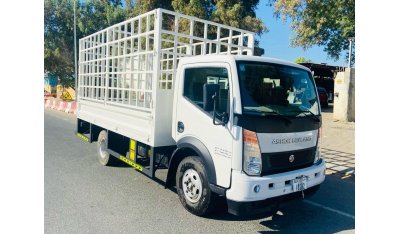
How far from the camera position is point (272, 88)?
3.77 meters

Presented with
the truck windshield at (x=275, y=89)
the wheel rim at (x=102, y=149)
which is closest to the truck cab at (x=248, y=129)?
the truck windshield at (x=275, y=89)

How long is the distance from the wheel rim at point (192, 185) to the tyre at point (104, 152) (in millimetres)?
2538

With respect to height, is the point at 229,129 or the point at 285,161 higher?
the point at 229,129

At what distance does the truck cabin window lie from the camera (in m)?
3.61

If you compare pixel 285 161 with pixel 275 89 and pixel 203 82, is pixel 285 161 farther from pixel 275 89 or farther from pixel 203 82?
pixel 203 82

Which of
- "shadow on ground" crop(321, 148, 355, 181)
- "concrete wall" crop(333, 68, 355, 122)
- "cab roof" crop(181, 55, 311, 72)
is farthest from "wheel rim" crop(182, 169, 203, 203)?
"concrete wall" crop(333, 68, 355, 122)

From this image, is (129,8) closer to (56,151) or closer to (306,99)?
(56,151)

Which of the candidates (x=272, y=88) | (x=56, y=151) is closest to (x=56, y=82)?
(x=56, y=151)

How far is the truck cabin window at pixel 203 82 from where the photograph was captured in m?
3.61

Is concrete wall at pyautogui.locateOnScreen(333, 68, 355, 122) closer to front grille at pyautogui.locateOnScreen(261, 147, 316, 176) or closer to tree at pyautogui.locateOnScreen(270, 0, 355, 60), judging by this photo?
tree at pyautogui.locateOnScreen(270, 0, 355, 60)

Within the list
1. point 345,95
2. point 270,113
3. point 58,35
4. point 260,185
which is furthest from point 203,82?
point 58,35

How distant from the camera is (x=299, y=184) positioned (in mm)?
3660

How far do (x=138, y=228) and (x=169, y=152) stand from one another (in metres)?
1.22

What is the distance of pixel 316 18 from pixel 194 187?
14.0 meters
